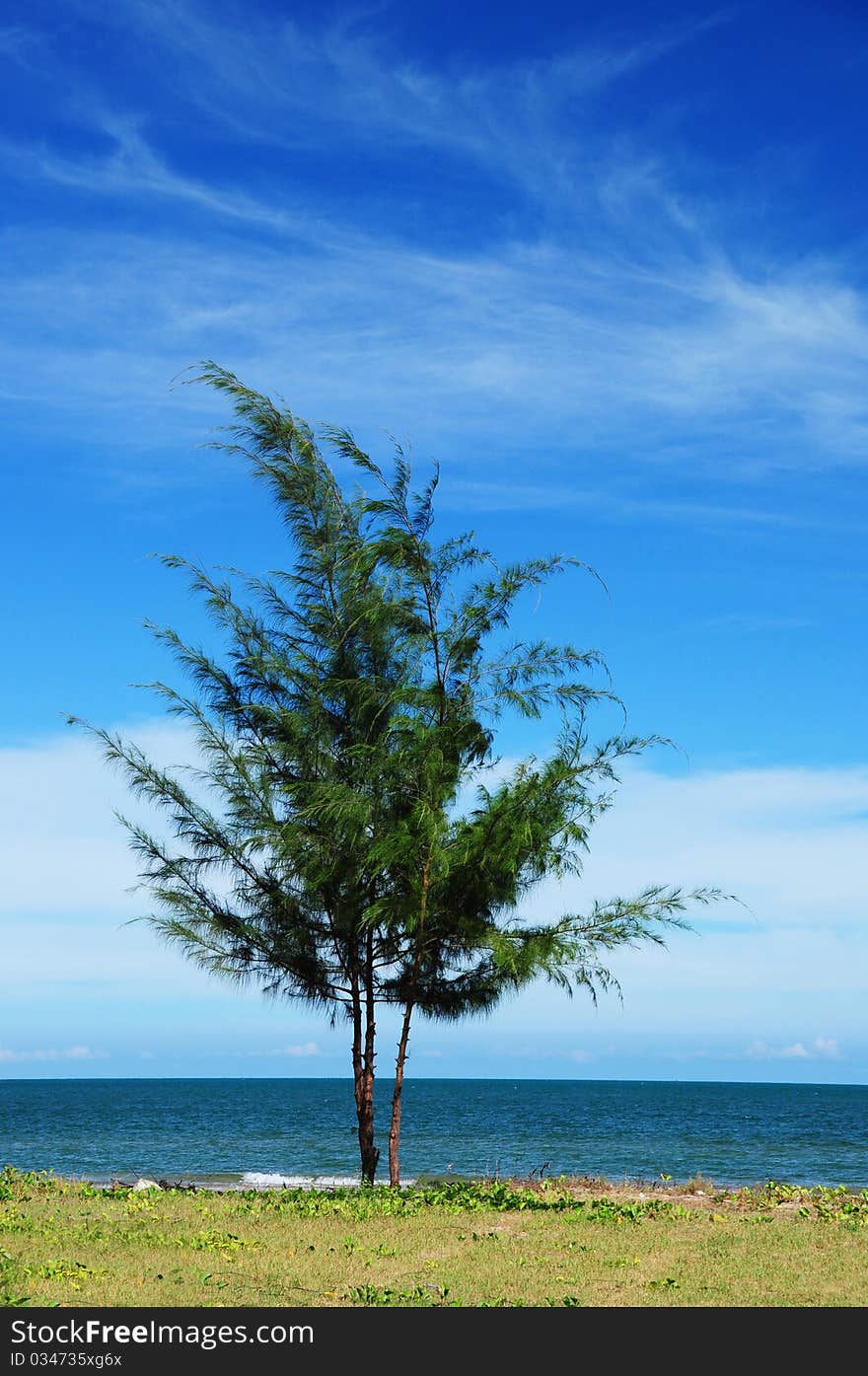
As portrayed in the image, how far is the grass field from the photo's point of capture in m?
9.05

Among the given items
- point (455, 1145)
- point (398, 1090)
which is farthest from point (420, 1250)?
point (455, 1145)

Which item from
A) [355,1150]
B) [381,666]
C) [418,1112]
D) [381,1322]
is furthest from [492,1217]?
[418,1112]

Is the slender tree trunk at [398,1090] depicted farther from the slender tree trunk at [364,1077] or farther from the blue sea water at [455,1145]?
the blue sea water at [455,1145]

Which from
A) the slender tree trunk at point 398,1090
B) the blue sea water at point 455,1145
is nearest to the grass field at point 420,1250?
the slender tree trunk at point 398,1090

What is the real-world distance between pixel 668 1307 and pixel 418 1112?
6459cm

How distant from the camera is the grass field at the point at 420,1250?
9055 mm

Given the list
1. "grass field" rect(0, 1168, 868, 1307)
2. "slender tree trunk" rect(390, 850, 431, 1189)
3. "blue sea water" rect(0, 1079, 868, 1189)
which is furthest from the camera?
"blue sea water" rect(0, 1079, 868, 1189)

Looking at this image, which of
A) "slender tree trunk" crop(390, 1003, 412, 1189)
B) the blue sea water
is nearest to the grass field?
"slender tree trunk" crop(390, 1003, 412, 1189)

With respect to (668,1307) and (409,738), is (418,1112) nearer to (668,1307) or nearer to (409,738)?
(409,738)

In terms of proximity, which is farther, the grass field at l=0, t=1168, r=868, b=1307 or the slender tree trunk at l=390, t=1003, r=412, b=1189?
the slender tree trunk at l=390, t=1003, r=412, b=1189

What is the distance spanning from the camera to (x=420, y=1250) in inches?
435

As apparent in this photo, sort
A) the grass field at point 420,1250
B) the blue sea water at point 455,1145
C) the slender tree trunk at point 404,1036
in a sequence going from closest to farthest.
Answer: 1. the grass field at point 420,1250
2. the slender tree trunk at point 404,1036
3. the blue sea water at point 455,1145

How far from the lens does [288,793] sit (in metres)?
16.4

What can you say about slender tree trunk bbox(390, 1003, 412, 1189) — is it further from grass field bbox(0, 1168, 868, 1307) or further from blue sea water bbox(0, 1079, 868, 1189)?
blue sea water bbox(0, 1079, 868, 1189)
